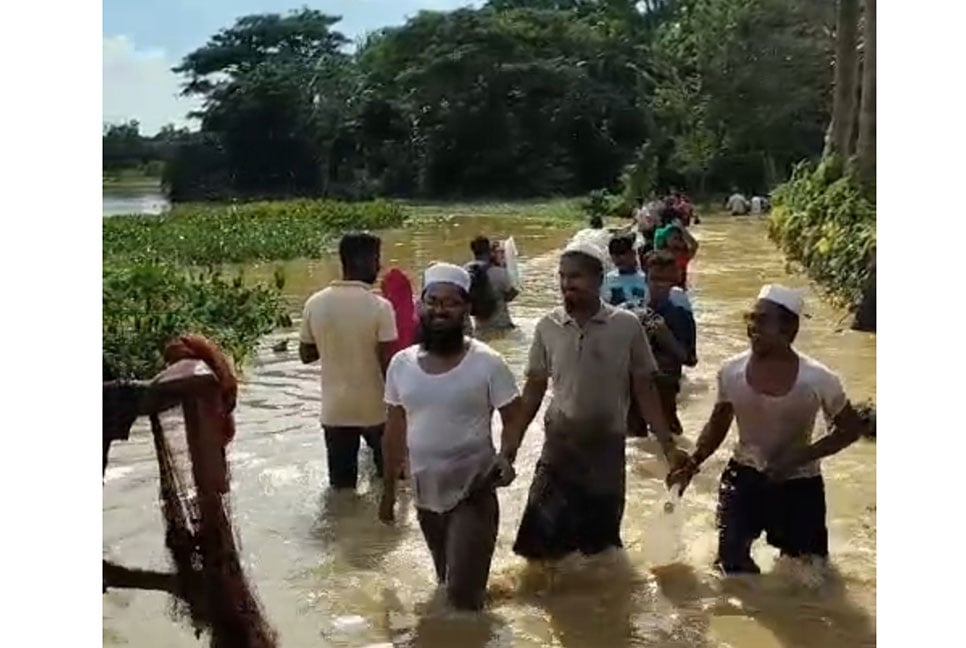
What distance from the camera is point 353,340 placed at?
579cm

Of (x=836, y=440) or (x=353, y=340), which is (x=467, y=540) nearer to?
(x=836, y=440)

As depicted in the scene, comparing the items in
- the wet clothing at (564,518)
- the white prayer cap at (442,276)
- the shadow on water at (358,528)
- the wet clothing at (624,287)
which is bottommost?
the shadow on water at (358,528)

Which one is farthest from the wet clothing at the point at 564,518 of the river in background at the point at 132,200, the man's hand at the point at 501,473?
the river in background at the point at 132,200

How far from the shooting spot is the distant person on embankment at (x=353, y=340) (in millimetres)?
5734

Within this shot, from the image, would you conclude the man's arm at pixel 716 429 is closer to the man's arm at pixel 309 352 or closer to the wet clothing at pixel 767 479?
the wet clothing at pixel 767 479

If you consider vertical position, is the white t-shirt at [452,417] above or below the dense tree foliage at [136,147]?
below

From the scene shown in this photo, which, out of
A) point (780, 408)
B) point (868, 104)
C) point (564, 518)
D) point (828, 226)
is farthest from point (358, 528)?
point (828, 226)

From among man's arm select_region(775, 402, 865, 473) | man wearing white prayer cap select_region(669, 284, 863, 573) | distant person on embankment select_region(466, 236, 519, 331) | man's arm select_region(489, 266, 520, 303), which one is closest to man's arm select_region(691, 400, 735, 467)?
man wearing white prayer cap select_region(669, 284, 863, 573)

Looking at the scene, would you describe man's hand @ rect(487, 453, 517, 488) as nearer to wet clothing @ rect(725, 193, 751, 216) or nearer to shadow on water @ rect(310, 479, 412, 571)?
shadow on water @ rect(310, 479, 412, 571)

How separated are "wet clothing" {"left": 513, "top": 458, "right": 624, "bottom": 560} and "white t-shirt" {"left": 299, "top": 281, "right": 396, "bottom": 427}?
1064 mm

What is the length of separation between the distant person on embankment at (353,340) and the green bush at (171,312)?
0.75 m

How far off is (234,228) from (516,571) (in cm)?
305
